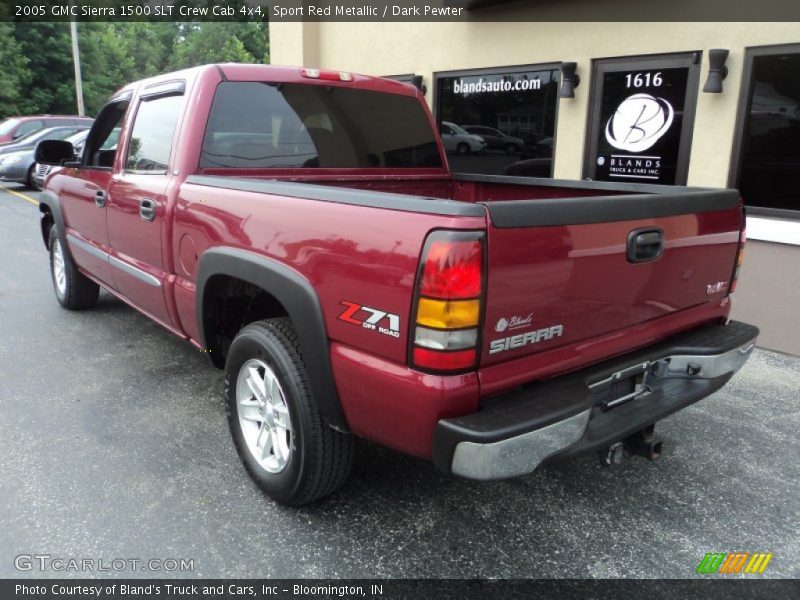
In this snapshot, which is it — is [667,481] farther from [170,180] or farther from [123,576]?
[170,180]

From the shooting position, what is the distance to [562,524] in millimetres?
2744

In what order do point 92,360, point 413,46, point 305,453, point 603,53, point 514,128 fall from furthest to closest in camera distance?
point 413,46 < point 514,128 < point 603,53 < point 92,360 < point 305,453

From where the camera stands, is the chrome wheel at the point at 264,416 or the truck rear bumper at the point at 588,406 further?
the chrome wheel at the point at 264,416

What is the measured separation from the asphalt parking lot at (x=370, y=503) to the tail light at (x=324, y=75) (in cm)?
205

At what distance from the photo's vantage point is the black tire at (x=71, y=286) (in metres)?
5.41

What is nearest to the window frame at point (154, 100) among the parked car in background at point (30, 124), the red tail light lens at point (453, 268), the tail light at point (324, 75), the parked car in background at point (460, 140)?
the tail light at point (324, 75)

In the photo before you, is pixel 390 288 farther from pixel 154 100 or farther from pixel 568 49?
pixel 568 49

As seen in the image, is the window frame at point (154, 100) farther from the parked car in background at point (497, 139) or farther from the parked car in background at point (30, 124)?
the parked car in background at point (30, 124)

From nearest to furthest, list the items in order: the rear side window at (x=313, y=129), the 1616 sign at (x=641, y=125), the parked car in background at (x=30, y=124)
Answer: the rear side window at (x=313, y=129) → the 1616 sign at (x=641, y=125) → the parked car in background at (x=30, y=124)

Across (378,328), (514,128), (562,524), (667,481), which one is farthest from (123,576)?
(514,128)

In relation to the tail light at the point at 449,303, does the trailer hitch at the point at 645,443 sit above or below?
below

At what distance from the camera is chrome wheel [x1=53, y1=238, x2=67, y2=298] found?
5.58 meters

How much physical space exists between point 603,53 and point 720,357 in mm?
4322

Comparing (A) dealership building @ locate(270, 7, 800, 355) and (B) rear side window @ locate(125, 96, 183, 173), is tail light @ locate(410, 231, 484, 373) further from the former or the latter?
(A) dealership building @ locate(270, 7, 800, 355)
